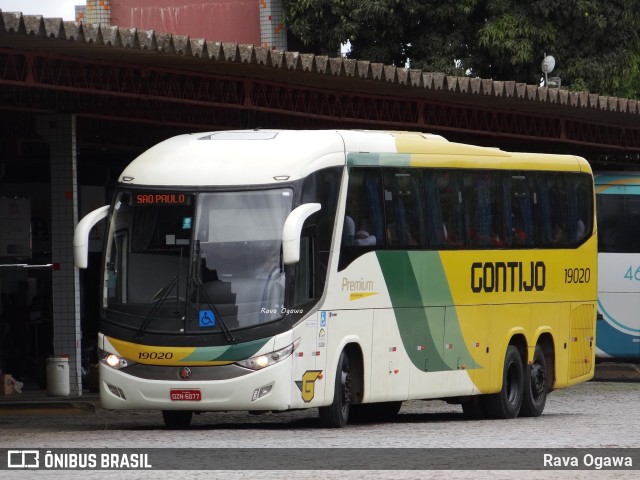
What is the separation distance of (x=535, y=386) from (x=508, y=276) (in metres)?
1.83

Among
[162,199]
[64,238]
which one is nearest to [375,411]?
[162,199]

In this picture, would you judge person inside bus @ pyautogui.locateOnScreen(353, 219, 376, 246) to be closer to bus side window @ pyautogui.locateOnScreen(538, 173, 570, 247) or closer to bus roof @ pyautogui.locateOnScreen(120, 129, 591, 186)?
bus roof @ pyautogui.locateOnScreen(120, 129, 591, 186)

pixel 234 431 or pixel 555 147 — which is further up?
pixel 555 147

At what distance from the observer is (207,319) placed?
55.1 ft

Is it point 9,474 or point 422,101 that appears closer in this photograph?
point 9,474

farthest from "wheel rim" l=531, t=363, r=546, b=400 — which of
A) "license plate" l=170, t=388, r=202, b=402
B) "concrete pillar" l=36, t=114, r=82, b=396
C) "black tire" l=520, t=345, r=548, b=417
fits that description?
"concrete pillar" l=36, t=114, r=82, b=396

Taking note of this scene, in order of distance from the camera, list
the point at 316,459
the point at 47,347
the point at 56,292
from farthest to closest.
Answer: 1. the point at 47,347
2. the point at 56,292
3. the point at 316,459

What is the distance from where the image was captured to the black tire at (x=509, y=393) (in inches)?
836

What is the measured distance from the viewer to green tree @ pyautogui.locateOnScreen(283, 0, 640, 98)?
45.3 meters

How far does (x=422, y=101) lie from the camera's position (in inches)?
1155

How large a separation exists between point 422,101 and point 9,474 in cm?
1798

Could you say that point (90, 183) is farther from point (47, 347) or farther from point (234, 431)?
point (234, 431)

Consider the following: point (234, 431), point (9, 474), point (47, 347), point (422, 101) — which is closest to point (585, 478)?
point (9, 474)

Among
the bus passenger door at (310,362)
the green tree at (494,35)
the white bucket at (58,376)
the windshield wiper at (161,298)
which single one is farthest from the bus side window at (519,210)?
the green tree at (494,35)
